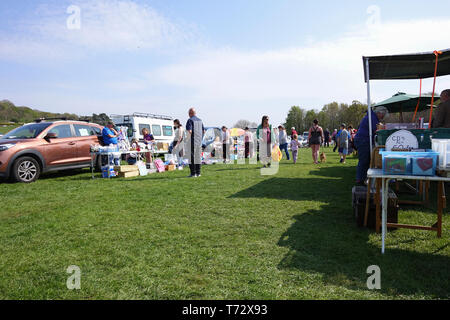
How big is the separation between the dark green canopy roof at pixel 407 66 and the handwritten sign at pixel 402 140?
5.64ft

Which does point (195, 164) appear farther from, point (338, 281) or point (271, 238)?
point (338, 281)

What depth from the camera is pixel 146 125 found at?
17859mm

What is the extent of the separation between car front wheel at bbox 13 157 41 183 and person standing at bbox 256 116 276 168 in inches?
293

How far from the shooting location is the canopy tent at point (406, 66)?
4902mm

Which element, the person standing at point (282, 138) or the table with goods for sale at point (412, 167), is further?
the person standing at point (282, 138)

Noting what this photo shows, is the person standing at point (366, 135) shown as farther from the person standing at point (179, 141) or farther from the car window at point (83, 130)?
the car window at point (83, 130)

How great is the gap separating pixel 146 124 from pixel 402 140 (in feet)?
52.8

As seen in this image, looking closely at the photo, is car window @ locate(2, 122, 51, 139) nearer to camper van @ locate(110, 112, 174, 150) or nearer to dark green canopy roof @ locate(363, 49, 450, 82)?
camper van @ locate(110, 112, 174, 150)

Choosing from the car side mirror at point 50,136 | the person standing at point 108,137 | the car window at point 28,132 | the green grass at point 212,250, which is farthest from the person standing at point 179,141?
the green grass at point 212,250

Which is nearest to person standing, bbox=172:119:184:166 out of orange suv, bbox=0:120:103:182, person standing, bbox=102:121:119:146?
person standing, bbox=102:121:119:146

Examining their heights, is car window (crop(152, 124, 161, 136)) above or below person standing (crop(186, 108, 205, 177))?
above

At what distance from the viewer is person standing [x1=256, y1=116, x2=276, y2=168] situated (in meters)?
10.5

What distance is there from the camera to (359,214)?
391cm

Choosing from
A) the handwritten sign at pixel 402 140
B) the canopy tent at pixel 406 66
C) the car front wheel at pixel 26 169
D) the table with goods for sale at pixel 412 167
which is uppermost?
the canopy tent at pixel 406 66
